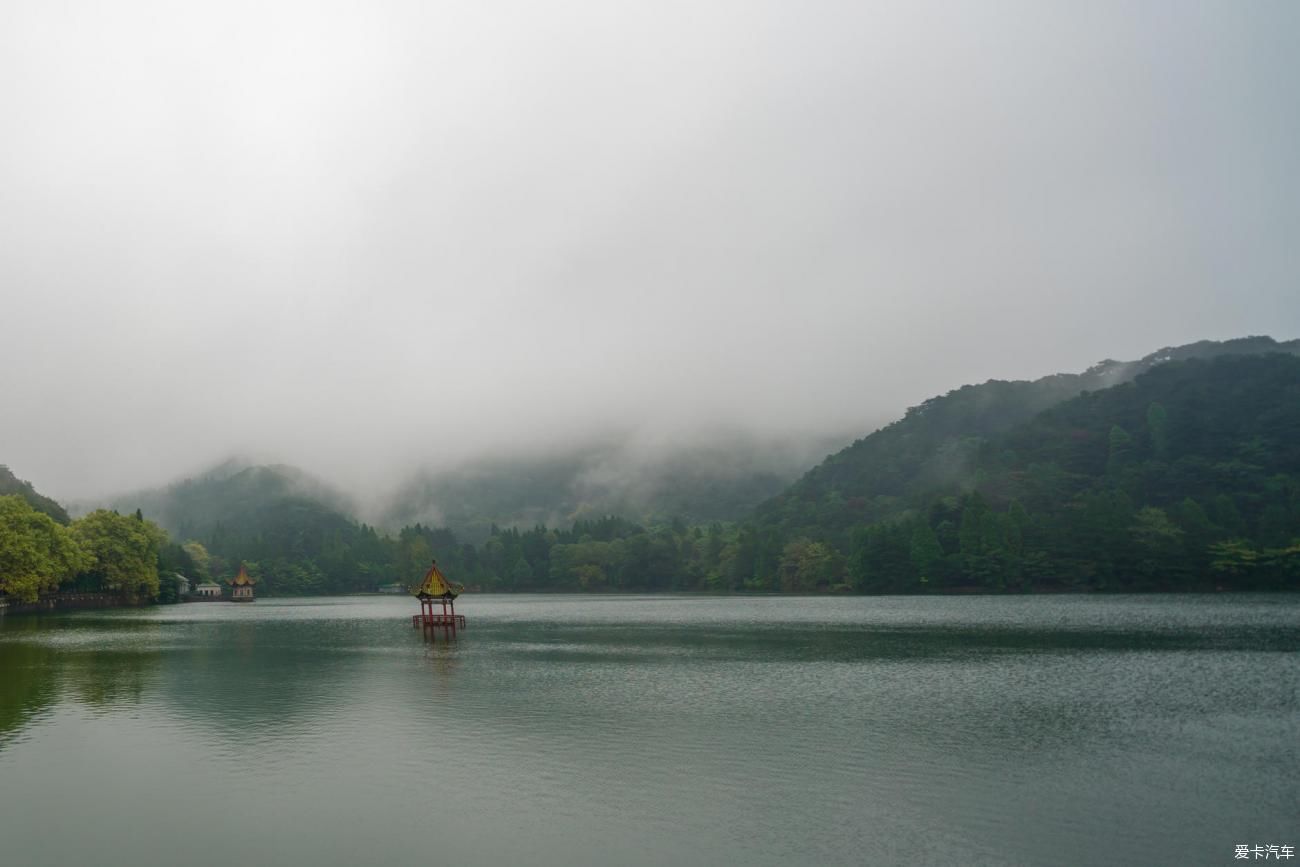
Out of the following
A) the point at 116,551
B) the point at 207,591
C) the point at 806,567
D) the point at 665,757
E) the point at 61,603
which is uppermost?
the point at 116,551

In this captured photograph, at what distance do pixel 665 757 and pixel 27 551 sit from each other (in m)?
90.1

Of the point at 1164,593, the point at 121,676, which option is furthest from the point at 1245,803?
the point at 1164,593

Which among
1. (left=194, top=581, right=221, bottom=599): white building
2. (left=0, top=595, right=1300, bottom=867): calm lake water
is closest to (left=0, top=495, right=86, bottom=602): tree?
(left=0, top=595, right=1300, bottom=867): calm lake water

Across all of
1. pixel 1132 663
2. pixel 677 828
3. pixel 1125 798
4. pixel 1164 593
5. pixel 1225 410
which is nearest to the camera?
pixel 677 828

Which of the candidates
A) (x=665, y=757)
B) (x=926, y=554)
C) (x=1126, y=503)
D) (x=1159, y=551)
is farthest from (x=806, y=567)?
(x=665, y=757)

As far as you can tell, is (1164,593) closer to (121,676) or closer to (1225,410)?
(1225,410)

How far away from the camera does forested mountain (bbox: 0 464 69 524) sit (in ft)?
500

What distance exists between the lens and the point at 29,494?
164 meters

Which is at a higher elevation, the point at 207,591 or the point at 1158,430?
the point at 1158,430

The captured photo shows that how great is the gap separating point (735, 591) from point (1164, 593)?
257 ft

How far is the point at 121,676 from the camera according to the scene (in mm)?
40344

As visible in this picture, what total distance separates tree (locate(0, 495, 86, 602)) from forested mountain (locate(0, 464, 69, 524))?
61962 mm

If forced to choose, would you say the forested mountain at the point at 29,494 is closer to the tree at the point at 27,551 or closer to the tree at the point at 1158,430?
the tree at the point at 27,551

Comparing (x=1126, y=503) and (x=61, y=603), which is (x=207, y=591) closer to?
(x=61, y=603)
